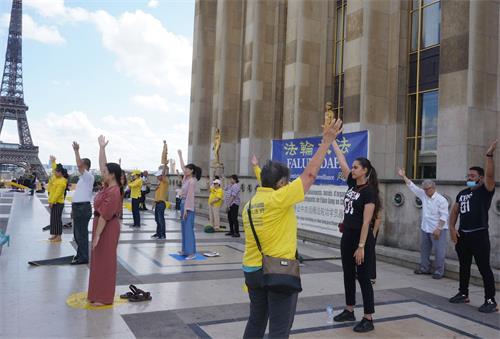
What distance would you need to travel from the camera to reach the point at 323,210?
1098cm

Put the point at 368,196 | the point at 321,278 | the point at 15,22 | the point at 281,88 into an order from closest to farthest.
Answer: the point at 368,196, the point at 321,278, the point at 281,88, the point at 15,22

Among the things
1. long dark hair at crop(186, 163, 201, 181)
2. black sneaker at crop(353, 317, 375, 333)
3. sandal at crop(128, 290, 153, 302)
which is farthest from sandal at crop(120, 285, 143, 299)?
long dark hair at crop(186, 163, 201, 181)

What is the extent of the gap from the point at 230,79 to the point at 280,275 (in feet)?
70.5

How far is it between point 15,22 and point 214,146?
299 ft

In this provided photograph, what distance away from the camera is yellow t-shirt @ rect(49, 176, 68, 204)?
436 inches

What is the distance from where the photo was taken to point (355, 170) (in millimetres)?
5379

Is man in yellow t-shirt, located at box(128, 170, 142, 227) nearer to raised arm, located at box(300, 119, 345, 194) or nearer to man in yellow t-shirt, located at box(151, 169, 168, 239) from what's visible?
man in yellow t-shirt, located at box(151, 169, 168, 239)

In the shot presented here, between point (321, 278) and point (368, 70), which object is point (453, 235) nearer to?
point (321, 278)

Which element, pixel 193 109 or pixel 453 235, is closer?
pixel 453 235

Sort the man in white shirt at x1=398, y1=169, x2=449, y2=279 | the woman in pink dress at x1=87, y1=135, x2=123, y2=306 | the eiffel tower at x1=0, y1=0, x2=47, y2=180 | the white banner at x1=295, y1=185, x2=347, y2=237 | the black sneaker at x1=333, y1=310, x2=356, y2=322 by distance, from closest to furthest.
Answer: the black sneaker at x1=333, y1=310, x2=356, y2=322 < the woman in pink dress at x1=87, y1=135, x2=123, y2=306 < the man in white shirt at x1=398, y1=169, x2=449, y2=279 < the white banner at x1=295, y1=185, x2=347, y2=237 < the eiffel tower at x1=0, y1=0, x2=47, y2=180

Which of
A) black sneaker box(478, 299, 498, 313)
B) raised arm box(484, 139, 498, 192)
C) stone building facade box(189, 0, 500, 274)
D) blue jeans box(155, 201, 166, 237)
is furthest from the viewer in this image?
blue jeans box(155, 201, 166, 237)

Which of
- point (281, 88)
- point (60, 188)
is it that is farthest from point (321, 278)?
point (281, 88)

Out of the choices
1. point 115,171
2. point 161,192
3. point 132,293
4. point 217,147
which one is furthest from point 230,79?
point 132,293

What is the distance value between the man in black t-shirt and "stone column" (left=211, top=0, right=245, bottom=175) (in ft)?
57.8
